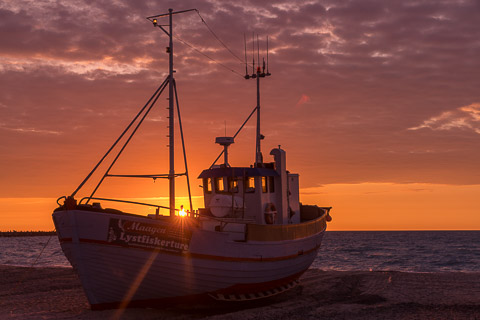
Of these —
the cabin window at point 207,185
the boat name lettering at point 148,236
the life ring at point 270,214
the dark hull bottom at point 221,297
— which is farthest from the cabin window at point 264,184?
the boat name lettering at point 148,236

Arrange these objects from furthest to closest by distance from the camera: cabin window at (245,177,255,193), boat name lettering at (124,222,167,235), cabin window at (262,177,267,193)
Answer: cabin window at (262,177,267,193) → cabin window at (245,177,255,193) → boat name lettering at (124,222,167,235)

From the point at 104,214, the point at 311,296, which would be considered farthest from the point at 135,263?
the point at 311,296

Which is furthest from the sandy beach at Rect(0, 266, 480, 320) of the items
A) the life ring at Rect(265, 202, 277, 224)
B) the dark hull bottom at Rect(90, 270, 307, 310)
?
the life ring at Rect(265, 202, 277, 224)

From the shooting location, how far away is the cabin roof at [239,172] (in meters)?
19.3

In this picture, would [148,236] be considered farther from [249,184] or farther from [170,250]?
[249,184]

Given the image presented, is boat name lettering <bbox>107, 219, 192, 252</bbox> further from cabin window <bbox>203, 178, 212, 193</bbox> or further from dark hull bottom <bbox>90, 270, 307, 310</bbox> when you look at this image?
cabin window <bbox>203, 178, 212, 193</bbox>

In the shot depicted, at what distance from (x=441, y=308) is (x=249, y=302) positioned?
6.83 meters

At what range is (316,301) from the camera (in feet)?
60.7

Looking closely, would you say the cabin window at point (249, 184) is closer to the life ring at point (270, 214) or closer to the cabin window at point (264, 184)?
the cabin window at point (264, 184)

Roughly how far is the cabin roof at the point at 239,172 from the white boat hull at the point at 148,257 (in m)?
3.43

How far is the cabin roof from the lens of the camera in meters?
19.3

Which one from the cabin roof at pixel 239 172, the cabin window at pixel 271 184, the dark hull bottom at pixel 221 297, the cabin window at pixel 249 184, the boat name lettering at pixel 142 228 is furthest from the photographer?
the cabin window at pixel 271 184

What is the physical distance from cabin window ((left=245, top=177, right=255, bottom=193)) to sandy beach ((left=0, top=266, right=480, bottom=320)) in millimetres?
4329

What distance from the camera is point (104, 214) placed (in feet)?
47.1
